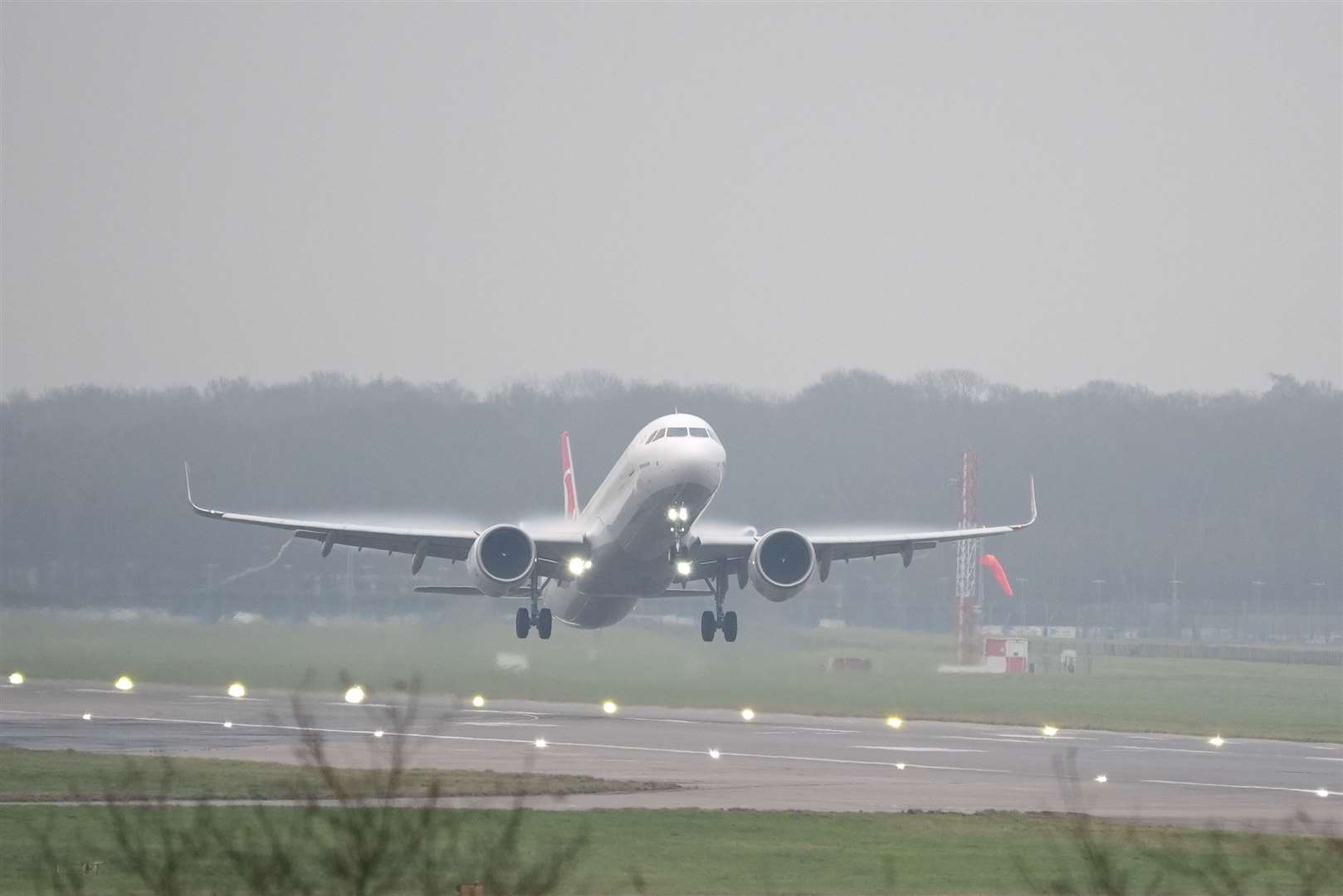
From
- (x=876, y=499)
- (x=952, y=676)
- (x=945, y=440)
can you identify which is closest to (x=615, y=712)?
(x=952, y=676)

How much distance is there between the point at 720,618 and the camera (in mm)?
43125

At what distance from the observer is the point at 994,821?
2130 cm

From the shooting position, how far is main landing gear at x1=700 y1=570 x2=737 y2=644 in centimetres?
4266

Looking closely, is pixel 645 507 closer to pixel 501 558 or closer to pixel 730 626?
pixel 501 558

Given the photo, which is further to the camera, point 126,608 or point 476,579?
point 126,608

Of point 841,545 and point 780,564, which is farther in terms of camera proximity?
point 841,545

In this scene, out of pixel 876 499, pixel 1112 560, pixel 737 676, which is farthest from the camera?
pixel 1112 560

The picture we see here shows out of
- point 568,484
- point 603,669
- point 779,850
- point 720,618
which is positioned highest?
point 568,484

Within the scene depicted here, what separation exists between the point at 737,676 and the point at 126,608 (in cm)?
1917

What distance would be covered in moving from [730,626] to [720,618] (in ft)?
1.02

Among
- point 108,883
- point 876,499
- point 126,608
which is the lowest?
point 108,883

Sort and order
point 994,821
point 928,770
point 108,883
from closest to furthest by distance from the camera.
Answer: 1. point 108,883
2. point 994,821
3. point 928,770

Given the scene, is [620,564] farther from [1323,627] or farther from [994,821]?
[1323,627]

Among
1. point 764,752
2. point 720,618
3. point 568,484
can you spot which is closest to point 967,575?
point 568,484
